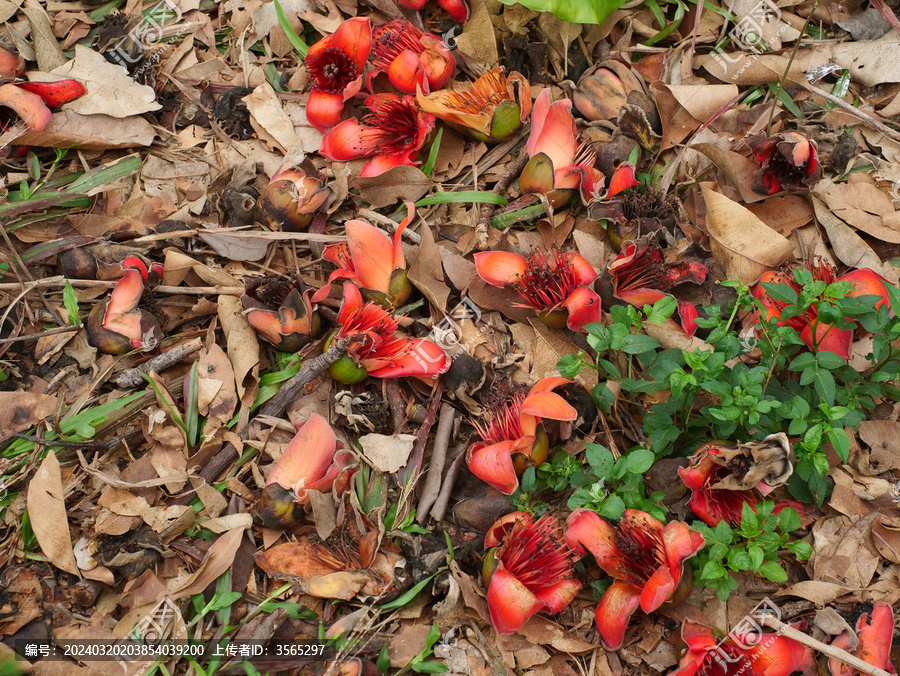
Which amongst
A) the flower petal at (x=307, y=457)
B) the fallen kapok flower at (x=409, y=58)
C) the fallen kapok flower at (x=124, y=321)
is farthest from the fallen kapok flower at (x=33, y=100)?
the flower petal at (x=307, y=457)

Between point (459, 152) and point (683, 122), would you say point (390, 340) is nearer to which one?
point (459, 152)

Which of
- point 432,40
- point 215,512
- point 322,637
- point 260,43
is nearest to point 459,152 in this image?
point 432,40

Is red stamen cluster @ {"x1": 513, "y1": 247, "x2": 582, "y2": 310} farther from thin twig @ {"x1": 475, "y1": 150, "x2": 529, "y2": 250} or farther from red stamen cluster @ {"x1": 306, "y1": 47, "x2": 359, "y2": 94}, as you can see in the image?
red stamen cluster @ {"x1": 306, "y1": 47, "x2": 359, "y2": 94}

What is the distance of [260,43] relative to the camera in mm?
2973

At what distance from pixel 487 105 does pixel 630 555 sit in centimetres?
174

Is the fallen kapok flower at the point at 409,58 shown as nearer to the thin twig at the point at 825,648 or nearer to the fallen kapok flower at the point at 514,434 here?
the fallen kapok flower at the point at 514,434

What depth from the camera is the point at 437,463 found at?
6.96 ft

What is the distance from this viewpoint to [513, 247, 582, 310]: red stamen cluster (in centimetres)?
222

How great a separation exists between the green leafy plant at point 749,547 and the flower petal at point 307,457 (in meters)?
1.08

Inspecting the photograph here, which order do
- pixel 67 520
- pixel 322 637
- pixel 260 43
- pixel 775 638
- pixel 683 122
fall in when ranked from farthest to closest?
pixel 260 43 → pixel 683 122 → pixel 67 520 → pixel 322 637 → pixel 775 638

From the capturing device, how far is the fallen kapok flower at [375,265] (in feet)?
7.47

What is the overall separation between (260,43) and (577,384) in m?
2.07

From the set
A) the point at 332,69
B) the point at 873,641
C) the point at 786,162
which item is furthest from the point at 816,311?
the point at 332,69

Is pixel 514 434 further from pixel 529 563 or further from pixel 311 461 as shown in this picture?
pixel 311 461
